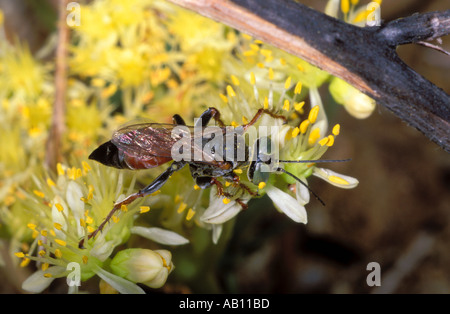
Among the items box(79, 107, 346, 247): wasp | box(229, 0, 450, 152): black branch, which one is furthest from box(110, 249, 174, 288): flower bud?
box(229, 0, 450, 152): black branch

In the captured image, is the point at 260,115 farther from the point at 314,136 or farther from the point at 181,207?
the point at 181,207

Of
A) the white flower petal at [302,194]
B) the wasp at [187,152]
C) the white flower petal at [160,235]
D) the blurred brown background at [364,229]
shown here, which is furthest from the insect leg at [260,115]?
the blurred brown background at [364,229]

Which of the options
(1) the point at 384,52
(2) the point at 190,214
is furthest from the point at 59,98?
(1) the point at 384,52

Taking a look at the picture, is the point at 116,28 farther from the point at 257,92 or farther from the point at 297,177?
the point at 297,177

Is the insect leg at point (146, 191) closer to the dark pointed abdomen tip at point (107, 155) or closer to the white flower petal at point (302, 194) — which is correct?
the dark pointed abdomen tip at point (107, 155)

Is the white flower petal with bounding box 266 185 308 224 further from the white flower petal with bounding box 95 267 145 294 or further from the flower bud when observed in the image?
the white flower petal with bounding box 95 267 145 294

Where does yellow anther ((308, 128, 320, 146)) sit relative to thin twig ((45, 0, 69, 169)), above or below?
below
